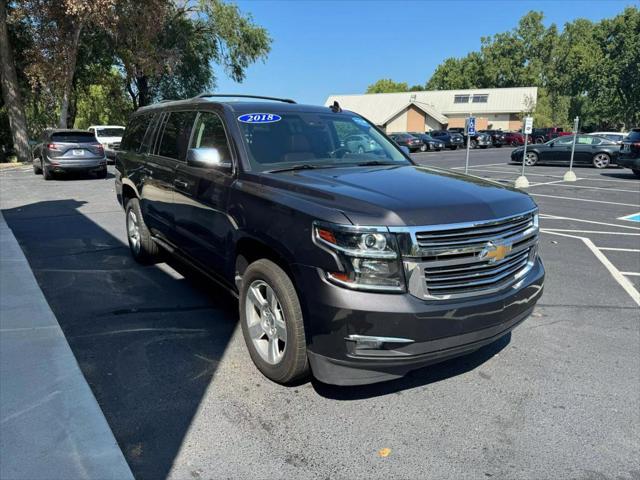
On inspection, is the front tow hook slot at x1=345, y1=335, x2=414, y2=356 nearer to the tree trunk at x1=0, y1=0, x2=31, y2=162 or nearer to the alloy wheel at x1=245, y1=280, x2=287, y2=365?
the alloy wheel at x1=245, y1=280, x2=287, y2=365

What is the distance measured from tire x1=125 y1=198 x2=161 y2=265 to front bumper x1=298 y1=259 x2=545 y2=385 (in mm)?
3658

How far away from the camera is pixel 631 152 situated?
58.3 feet

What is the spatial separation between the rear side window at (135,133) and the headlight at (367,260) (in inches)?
168

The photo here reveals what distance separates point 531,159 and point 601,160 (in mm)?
3010

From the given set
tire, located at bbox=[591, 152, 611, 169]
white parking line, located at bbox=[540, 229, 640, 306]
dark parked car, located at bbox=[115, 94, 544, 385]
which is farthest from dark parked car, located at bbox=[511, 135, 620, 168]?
dark parked car, located at bbox=[115, 94, 544, 385]

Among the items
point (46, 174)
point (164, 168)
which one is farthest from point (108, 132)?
point (164, 168)

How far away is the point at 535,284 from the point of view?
138 inches

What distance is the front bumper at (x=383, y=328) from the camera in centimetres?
280

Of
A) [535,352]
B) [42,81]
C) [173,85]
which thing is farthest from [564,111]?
[535,352]

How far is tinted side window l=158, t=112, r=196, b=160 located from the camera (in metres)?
4.93

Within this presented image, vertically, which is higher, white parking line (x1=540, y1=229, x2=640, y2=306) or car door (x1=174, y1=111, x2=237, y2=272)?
car door (x1=174, y1=111, x2=237, y2=272)

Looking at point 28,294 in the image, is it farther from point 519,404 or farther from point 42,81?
point 42,81

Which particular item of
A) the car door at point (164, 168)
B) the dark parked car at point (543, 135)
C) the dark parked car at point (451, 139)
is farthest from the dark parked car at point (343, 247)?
the dark parked car at point (543, 135)

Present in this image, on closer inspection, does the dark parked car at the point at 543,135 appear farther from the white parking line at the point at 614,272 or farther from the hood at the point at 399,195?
the hood at the point at 399,195
